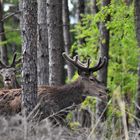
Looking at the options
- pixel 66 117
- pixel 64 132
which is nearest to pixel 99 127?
pixel 64 132

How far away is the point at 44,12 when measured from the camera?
623 inches

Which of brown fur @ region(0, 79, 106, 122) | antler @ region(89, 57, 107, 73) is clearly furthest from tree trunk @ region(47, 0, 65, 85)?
brown fur @ region(0, 79, 106, 122)

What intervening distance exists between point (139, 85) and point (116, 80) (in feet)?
29.5

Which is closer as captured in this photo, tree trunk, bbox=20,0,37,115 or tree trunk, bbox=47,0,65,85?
tree trunk, bbox=20,0,37,115

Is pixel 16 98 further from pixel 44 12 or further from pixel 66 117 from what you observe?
pixel 44 12

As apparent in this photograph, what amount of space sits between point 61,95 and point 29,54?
340cm

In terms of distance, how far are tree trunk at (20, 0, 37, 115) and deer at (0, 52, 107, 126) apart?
6.93ft

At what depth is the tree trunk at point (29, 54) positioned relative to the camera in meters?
10.5

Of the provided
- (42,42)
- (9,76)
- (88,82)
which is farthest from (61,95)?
(9,76)

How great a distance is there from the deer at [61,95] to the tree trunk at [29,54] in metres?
2.11

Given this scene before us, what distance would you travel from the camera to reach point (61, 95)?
13820 mm

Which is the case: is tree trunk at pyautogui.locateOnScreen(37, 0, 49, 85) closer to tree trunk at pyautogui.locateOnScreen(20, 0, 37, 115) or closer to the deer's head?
the deer's head

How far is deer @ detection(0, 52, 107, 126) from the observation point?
43.2 ft

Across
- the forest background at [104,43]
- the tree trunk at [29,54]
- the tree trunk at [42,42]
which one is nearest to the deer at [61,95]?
the forest background at [104,43]
